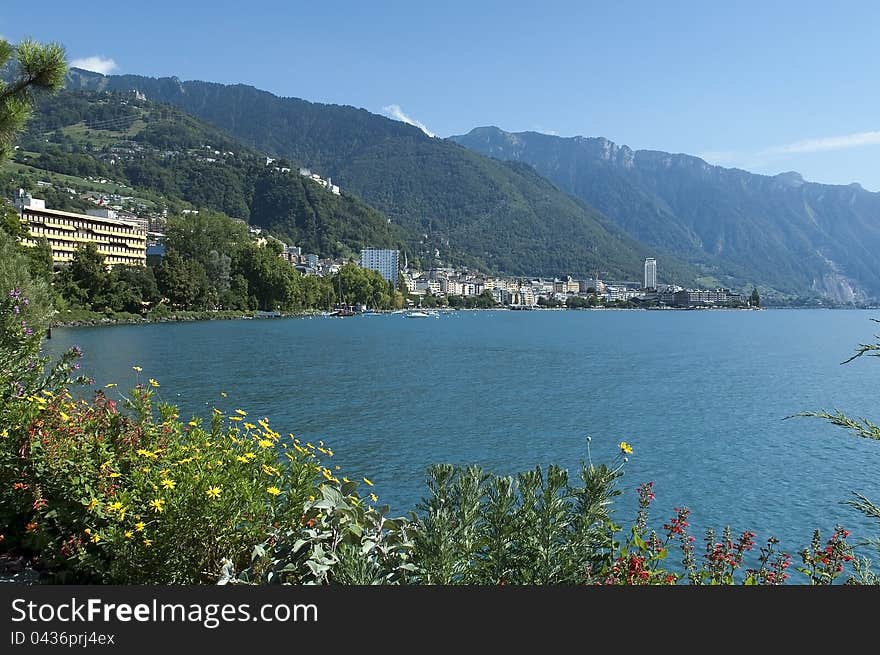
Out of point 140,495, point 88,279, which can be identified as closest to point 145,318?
point 88,279

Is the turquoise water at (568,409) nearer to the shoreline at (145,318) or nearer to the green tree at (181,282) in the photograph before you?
the shoreline at (145,318)

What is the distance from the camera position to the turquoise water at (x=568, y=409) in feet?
55.8

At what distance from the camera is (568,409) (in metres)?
29.0

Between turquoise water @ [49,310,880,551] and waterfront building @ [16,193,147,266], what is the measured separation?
131 ft

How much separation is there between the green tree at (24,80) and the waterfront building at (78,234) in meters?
→ 86.0

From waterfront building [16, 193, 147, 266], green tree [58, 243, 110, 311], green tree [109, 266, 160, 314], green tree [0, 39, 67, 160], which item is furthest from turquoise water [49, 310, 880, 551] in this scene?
waterfront building [16, 193, 147, 266]

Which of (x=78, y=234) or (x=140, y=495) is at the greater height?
(x=78, y=234)

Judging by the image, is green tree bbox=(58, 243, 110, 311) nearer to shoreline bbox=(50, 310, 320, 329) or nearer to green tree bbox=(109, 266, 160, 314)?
green tree bbox=(109, 266, 160, 314)

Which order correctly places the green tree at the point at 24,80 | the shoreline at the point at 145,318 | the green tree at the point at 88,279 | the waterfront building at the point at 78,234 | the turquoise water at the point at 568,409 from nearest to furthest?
the green tree at the point at 24,80, the turquoise water at the point at 568,409, the shoreline at the point at 145,318, the green tree at the point at 88,279, the waterfront building at the point at 78,234

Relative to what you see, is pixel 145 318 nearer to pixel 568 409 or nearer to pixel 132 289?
pixel 132 289

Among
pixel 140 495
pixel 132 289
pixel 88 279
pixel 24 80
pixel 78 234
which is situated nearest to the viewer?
pixel 140 495

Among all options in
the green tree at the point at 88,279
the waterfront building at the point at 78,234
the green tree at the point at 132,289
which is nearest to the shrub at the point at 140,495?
the green tree at the point at 88,279

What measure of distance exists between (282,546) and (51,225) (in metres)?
104

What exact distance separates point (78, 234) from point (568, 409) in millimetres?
90327
